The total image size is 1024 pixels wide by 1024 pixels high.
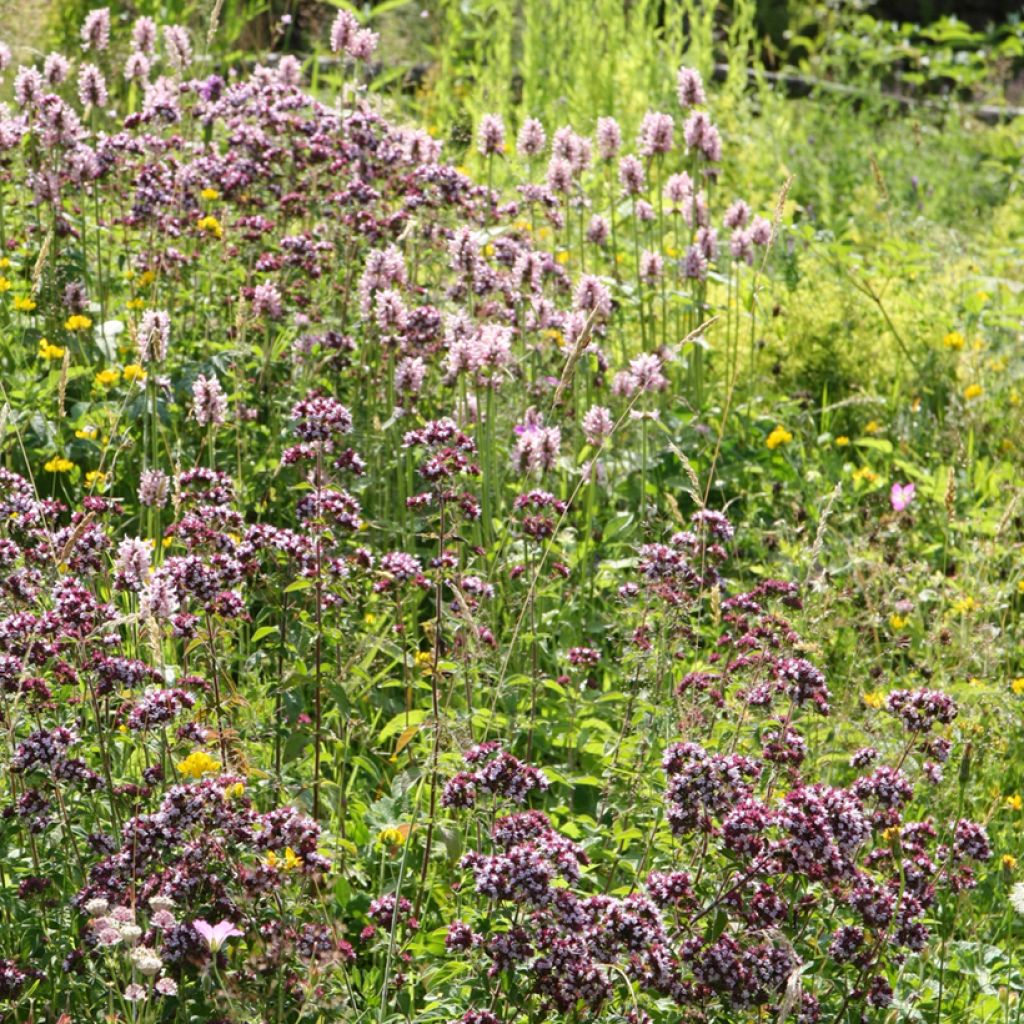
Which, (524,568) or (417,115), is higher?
(417,115)

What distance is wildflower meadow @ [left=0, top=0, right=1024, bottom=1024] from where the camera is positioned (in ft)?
8.61

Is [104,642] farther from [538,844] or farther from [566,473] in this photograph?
[566,473]

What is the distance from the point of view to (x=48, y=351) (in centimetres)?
460

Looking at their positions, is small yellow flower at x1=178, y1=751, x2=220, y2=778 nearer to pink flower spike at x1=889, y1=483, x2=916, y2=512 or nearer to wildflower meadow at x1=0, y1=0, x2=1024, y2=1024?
wildflower meadow at x1=0, y1=0, x2=1024, y2=1024

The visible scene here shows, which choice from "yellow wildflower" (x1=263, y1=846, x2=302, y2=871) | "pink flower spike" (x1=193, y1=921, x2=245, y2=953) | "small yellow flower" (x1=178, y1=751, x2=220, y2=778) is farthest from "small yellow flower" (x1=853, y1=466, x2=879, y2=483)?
"pink flower spike" (x1=193, y1=921, x2=245, y2=953)

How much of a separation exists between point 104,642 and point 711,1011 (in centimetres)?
134

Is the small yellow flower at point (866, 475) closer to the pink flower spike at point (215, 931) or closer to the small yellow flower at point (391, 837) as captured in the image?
the small yellow flower at point (391, 837)

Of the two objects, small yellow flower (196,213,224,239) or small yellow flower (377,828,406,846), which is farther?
small yellow flower (196,213,224,239)

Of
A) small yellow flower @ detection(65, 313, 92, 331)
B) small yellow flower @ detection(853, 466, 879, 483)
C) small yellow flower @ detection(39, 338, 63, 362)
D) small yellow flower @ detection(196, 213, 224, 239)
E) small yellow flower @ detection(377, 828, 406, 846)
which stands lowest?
small yellow flower @ detection(377, 828, 406, 846)

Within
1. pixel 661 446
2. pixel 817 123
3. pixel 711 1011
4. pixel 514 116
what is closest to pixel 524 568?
pixel 661 446

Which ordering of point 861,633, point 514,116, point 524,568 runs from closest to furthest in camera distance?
point 524,568 < point 861,633 < point 514,116

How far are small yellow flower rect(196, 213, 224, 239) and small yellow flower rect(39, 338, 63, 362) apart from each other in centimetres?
63

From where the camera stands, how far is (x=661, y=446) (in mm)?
5020

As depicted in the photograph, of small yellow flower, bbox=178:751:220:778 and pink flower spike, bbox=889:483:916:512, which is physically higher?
small yellow flower, bbox=178:751:220:778
